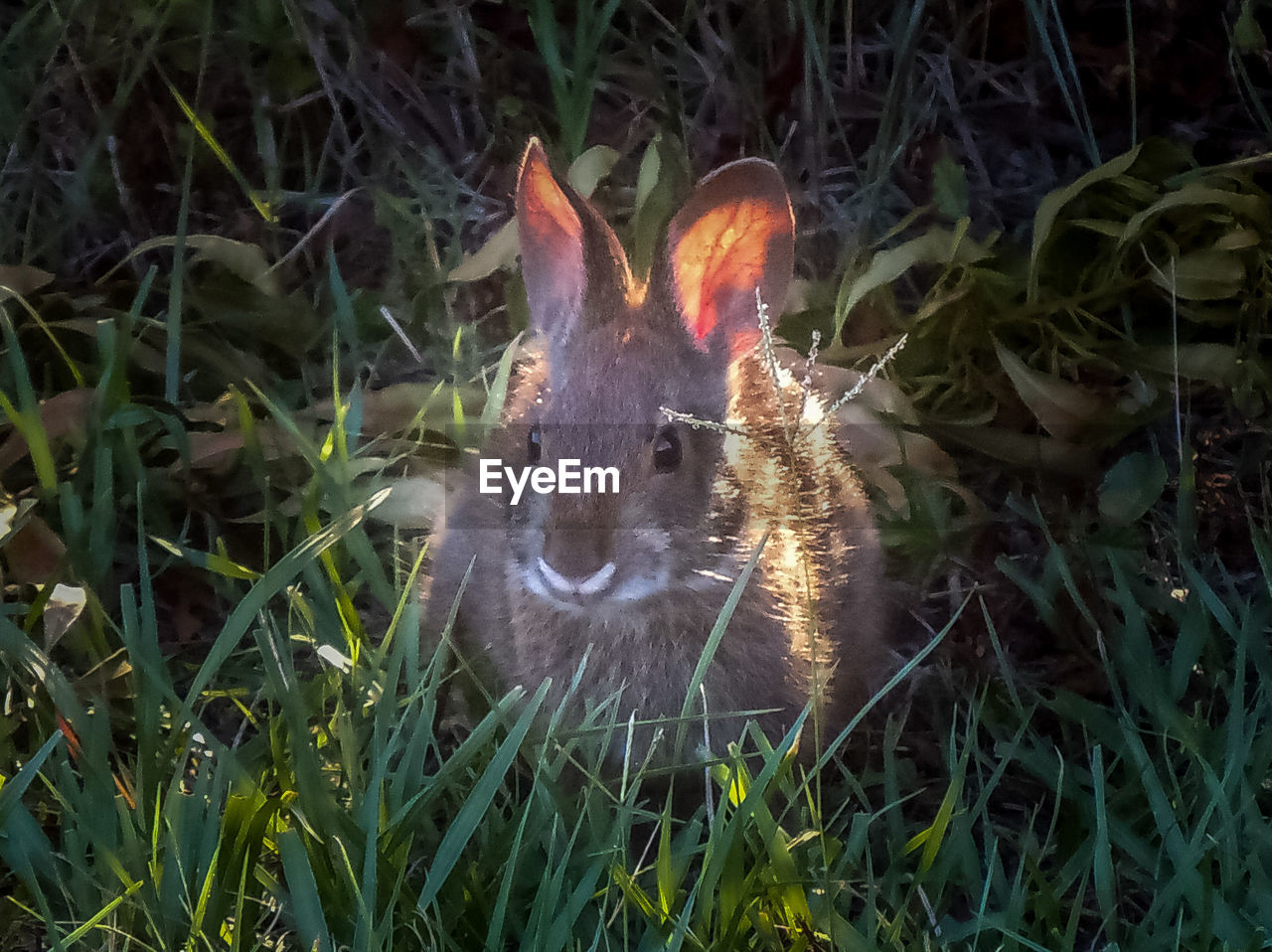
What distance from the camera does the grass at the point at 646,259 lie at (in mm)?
882

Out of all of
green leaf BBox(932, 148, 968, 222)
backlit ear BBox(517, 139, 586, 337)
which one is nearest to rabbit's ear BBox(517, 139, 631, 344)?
backlit ear BBox(517, 139, 586, 337)

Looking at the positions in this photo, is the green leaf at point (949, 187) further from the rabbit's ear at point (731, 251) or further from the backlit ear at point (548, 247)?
the backlit ear at point (548, 247)

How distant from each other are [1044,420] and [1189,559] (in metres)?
0.17

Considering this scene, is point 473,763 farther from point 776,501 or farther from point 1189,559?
point 1189,559

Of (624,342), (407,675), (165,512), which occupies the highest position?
(624,342)

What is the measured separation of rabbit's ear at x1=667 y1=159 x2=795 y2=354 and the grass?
43 mm

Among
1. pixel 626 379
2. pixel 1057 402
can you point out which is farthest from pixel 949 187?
pixel 626 379

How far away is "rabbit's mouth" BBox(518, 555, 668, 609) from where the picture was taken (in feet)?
2.73

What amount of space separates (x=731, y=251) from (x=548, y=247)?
145mm

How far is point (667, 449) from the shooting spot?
867 millimetres

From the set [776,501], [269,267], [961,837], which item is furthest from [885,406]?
[269,267]

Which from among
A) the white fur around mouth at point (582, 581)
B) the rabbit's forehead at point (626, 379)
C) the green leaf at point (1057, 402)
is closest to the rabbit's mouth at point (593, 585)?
the white fur around mouth at point (582, 581)

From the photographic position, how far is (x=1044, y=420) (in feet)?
3.21

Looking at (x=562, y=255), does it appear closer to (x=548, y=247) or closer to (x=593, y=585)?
(x=548, y=247)
